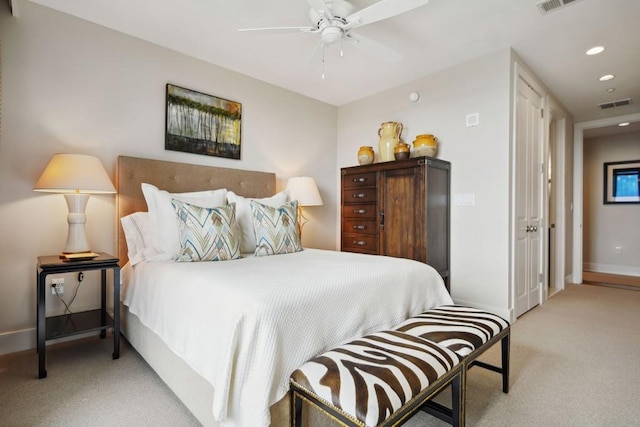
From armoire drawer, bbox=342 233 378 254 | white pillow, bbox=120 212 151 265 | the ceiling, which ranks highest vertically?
the ceiling

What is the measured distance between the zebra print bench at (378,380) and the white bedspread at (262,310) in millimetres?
125

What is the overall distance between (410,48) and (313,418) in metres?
2.98

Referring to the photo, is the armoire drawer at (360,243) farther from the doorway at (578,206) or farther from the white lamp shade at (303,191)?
the doorway at (578,206)

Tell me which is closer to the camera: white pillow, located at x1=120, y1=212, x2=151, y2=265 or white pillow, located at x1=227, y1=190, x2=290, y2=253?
white pillow, located at x1=120, y1=212, x2=151, y2=265

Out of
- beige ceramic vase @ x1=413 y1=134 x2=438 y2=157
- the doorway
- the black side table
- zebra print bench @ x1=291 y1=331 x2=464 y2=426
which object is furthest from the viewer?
the doorway

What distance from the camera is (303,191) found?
142 inches

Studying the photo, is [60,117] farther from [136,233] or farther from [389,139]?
[389,139]

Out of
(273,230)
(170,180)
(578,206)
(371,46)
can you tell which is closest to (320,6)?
(371,46)

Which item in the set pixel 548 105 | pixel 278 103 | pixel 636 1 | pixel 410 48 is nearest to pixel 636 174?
pixel 548 105

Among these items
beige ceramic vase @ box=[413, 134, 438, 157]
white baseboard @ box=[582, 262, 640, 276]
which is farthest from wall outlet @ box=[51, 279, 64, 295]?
white baseboard @ box=[582, 262, 640, 276]

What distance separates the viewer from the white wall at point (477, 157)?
9.61 ft

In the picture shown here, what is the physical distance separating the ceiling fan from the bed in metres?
1.51

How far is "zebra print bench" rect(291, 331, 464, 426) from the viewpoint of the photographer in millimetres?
1012

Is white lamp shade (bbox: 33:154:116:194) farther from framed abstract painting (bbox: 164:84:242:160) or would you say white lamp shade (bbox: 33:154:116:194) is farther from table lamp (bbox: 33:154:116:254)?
framed abstract painting (bbox: 164:84:242:160)
